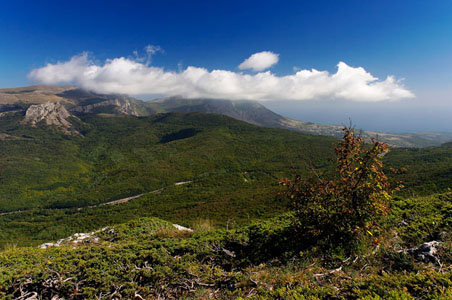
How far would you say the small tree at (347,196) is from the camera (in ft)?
24.5

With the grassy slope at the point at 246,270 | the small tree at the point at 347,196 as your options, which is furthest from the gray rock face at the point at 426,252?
the small tree at the point at 347,196

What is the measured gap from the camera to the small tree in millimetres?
7469

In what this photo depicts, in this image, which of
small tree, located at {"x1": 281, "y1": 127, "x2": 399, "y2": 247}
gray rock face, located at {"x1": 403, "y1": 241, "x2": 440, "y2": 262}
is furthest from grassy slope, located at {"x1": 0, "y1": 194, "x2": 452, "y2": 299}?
small tree, located at {"x1": 281, "y1": 127, "x2": 399, "y2": 247}

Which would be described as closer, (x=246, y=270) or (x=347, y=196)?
(x=246, y=270)

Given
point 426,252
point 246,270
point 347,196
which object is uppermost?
point 347,196

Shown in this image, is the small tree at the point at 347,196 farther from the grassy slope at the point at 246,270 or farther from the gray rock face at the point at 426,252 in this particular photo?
the gray rock face at the point at 426,252

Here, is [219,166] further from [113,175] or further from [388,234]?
[388,234]

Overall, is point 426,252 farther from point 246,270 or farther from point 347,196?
point 246,270

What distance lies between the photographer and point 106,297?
6504 millimetres

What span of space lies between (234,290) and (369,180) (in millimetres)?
6447

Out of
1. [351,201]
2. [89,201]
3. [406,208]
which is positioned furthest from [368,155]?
[89,201]

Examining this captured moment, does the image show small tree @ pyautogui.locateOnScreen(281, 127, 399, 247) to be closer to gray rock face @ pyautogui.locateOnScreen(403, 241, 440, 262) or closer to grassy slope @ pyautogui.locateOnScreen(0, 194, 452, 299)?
grassy slope @ pyautogui.locateOnScreen(0, 194, 452, 299)

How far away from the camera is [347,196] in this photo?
784cm

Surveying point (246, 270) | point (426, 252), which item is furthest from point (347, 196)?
point (246, 270)
